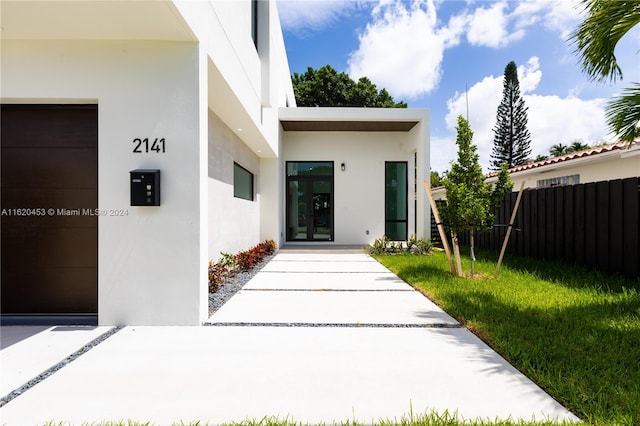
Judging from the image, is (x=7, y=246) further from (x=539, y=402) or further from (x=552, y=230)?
(x=552, y=230)

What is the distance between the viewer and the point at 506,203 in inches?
322

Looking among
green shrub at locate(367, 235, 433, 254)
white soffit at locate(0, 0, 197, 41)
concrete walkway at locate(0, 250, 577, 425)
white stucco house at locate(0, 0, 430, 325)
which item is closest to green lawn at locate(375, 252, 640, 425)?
concrete walkway at locate(0, 250, 577, 425)

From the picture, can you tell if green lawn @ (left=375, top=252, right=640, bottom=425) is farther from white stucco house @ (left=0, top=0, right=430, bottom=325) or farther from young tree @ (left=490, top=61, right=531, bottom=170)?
young tree @ (left=490, top=61, right=531, bottom=170)

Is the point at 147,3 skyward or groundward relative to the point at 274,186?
skyward

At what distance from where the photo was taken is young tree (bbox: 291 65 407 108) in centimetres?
2470

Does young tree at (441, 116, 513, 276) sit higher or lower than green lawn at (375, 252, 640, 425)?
higher

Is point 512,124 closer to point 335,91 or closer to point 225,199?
point 335,91

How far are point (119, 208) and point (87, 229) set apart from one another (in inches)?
21.7

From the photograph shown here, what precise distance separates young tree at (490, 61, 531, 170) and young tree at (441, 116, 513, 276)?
76.5 feet

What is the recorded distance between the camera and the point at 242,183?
805 centimetres

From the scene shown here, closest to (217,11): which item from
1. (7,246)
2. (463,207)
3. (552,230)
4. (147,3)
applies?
(147,3)

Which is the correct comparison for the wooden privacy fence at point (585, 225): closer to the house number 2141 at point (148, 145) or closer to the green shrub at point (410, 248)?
the green shrub at point (410, 248)

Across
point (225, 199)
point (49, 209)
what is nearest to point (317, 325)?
point (49, 209)

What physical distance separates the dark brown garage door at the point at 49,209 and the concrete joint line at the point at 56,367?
1.99ft
